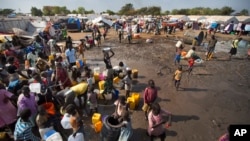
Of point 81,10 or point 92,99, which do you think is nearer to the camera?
point 92,99

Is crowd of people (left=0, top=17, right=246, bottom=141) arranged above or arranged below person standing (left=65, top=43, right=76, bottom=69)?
below

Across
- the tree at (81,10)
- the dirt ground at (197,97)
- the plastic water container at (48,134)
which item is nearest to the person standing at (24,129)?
the plastic water container at (48,134)

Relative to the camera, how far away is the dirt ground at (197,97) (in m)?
6.10

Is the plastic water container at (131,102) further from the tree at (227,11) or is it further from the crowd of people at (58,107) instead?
the tree at (227,11)

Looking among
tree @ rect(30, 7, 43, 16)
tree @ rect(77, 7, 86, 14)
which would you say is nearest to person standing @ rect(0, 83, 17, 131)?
tree @ rect(30, 7, 43, 16)

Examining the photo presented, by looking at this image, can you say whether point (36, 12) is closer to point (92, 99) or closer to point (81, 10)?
point (81, 10)

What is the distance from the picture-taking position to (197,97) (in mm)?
8477

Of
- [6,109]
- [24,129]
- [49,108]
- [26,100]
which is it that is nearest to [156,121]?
[24,129]

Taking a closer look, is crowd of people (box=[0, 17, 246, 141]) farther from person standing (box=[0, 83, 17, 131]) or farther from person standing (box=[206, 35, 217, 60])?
person standing (box=[206, 35, 217, 60])

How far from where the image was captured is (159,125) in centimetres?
443

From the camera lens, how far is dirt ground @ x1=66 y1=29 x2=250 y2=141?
6.10 m

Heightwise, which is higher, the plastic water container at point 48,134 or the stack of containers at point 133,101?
the plastic water container at point 48,134

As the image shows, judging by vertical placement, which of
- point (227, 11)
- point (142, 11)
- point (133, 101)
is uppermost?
point (142, 11)

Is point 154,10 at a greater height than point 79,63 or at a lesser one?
greater
